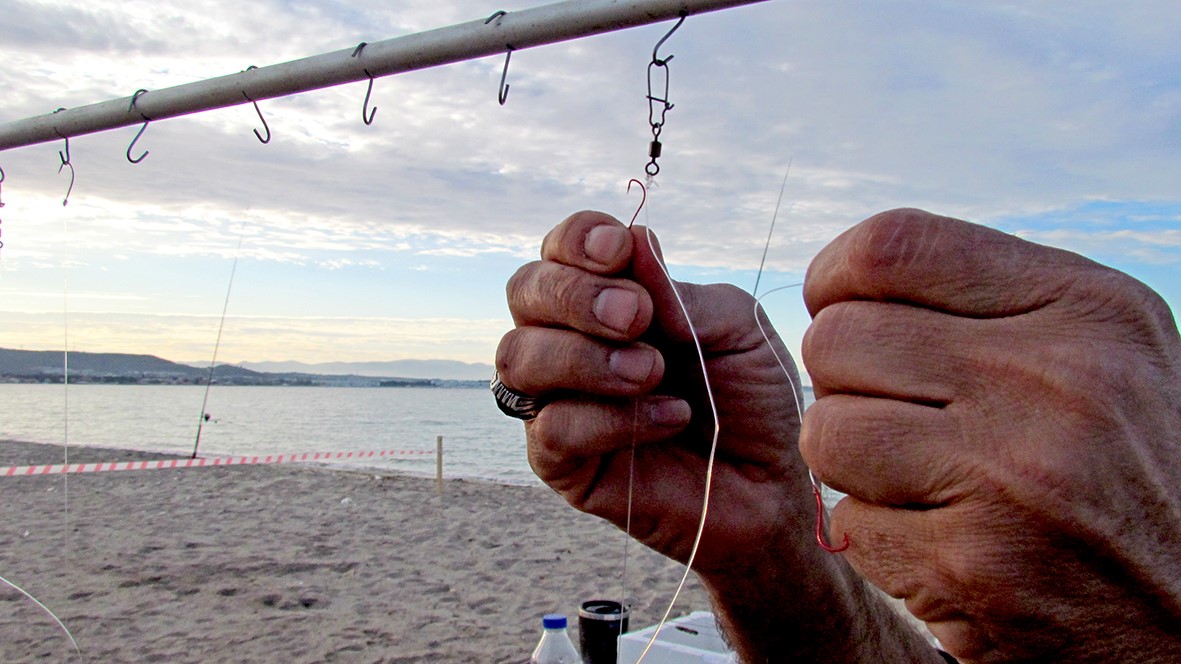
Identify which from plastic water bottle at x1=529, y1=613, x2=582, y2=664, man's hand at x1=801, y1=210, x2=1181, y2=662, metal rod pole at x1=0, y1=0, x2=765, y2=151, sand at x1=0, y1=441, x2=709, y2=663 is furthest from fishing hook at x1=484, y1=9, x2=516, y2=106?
sand at x1=0, y1=441, x2=709, y2=663

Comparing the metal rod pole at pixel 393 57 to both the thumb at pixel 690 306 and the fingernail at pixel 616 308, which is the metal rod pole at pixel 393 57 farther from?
the fingernail at pixel 616 308

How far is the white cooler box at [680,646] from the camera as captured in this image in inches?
142

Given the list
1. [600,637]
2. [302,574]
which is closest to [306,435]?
[302,574]

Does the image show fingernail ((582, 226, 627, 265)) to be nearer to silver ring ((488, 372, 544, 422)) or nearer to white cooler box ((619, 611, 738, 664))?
silver ring ((488, 372, 544, 422))

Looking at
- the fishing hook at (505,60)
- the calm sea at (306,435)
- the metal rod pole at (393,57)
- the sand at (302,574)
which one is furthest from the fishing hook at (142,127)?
the calm sea at (306,435)

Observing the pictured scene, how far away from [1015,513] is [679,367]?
109 centimetres

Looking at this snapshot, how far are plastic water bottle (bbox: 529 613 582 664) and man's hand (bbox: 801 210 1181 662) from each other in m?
3.14

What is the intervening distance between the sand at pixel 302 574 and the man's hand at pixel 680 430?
481 cm

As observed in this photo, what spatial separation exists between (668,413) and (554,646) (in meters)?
2.63

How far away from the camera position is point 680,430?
182cm

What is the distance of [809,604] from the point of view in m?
2.09

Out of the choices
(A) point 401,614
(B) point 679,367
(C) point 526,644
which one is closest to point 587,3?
(B) point 679,367

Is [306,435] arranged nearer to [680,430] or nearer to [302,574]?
[302,574]

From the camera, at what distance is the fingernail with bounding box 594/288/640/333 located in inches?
64.2
